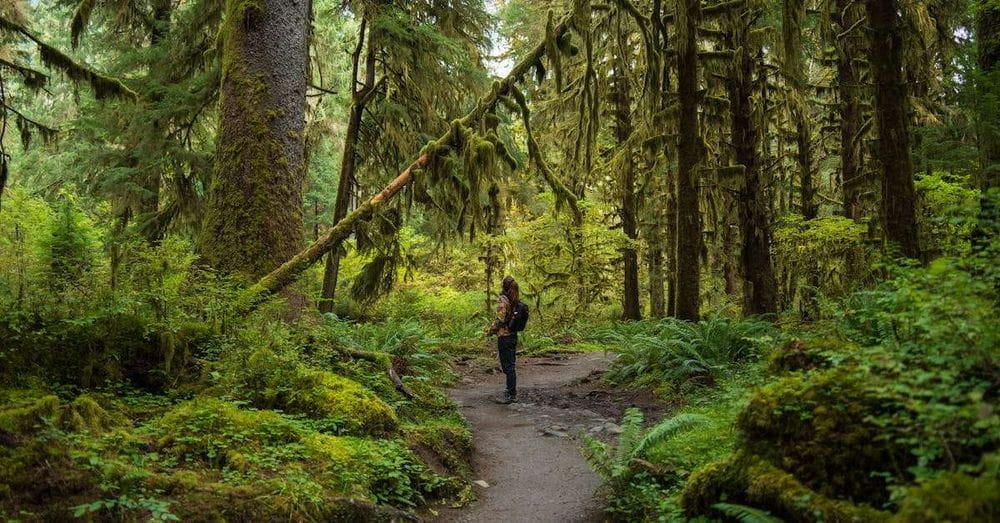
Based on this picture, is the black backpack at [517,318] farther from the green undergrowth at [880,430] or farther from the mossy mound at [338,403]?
the green undergrowth at [880,430]

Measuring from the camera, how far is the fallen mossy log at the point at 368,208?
21.8 ft

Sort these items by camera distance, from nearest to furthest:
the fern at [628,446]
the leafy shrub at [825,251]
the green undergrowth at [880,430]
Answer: the green undergrowth at [880,430] → the fern at [628,446] → the leafy shrub at [825,251]

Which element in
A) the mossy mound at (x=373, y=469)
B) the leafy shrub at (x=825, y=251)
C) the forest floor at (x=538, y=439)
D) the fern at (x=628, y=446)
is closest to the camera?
the mossy mound at (x=373, y=469)

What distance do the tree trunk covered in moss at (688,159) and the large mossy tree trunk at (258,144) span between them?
7.05 metres

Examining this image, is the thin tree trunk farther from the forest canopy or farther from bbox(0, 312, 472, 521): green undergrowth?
bbox(0, 312, 472, 521): green undergrowth

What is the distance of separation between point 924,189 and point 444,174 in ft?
27.9

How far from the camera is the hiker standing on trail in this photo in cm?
950

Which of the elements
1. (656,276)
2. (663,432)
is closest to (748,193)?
(656,276)

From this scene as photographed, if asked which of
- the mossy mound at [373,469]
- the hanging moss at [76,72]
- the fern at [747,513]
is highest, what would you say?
the hanging moss at [76,72]

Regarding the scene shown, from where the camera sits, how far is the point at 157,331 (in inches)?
218

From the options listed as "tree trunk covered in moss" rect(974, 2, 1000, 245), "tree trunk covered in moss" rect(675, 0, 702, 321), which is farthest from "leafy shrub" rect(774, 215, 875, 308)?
"tree trunk covered in moss" rect(974, 2, 1000, 245)

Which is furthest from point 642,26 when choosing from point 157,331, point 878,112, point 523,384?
point 157,331

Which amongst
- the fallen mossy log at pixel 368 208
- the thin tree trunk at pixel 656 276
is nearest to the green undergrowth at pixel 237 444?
the fallen mossy log at pixel 368 208

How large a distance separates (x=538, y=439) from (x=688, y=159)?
659cm
